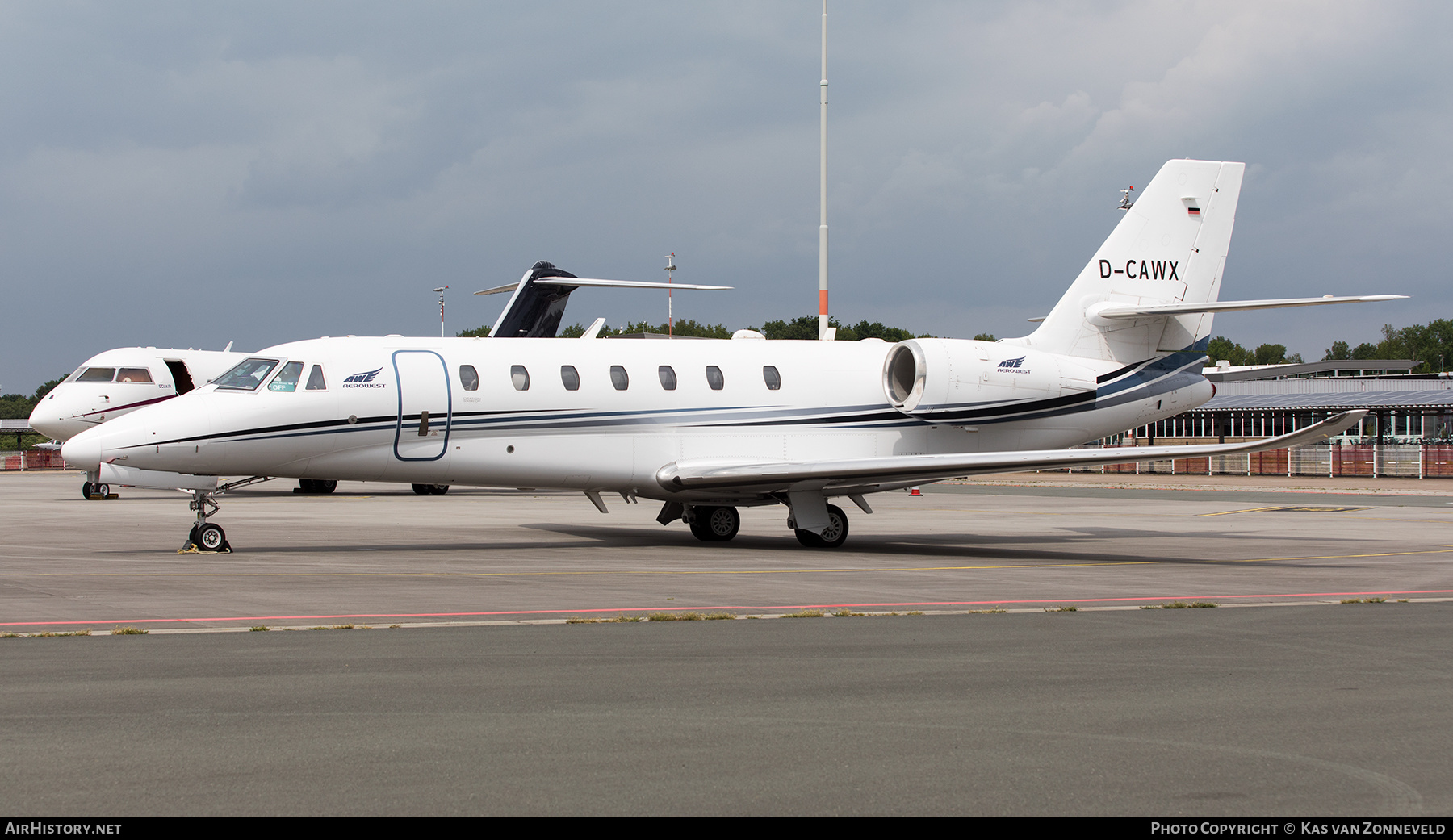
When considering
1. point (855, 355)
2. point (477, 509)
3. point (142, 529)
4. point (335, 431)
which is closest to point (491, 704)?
point (335, 431)

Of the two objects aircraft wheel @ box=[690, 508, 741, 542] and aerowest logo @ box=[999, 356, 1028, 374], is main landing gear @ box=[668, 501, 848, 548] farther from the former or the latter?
aerowest logo @ box=[999, 356, 1028, 374]

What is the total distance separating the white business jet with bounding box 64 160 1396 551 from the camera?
58.4ft

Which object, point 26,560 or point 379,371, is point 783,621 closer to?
point 379,371

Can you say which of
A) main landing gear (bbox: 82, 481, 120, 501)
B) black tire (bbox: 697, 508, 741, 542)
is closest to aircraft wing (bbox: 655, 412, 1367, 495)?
black tire (bbox: 697, 508, 741, 542)

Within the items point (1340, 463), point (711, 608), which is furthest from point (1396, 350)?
point (711, 608)

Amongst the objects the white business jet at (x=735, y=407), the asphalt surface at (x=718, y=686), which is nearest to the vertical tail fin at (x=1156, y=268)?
the white business jet at (x=735, y=407)

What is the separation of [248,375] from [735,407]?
7.31m

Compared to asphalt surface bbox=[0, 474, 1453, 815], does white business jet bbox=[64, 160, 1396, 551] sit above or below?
above

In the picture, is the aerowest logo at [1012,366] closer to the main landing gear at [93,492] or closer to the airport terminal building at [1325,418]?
the main landing gear at [93,492]

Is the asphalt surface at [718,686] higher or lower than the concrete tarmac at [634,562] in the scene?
higher

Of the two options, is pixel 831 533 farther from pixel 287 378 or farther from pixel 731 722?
A: pixel 731 722

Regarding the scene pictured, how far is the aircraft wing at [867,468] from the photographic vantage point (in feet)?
57.3

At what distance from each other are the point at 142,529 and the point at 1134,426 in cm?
1748

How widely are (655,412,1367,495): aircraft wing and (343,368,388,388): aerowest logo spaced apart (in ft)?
14.4
